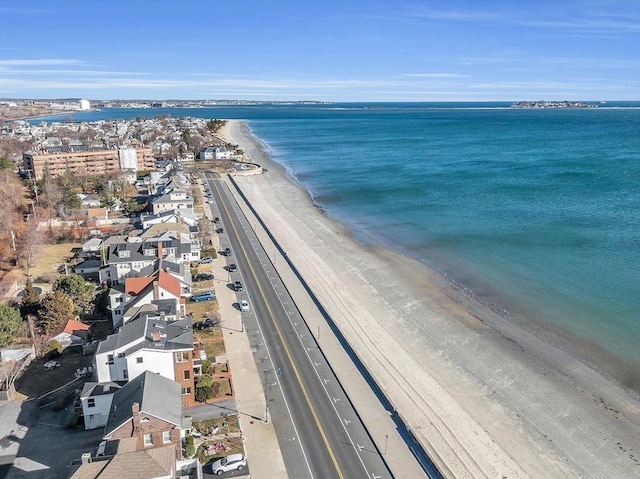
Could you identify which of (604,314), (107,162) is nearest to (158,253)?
(604,314)

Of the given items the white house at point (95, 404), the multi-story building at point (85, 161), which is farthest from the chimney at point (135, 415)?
the multi-story building at point (85, 161)

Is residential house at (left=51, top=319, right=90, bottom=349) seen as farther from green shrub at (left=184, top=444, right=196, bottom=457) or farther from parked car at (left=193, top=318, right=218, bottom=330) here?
green shrub at (left=184, top=444, right=196, bottom=457)

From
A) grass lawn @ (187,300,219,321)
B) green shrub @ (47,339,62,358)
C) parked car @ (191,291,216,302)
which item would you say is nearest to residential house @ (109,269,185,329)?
grass lawn @ (187,300,219,321)

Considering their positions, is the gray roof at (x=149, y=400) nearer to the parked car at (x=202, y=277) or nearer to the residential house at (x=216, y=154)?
the parked car at (x=202, y=277)

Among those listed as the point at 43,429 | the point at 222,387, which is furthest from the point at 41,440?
the point at 222,387

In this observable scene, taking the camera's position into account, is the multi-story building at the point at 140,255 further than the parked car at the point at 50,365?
Yes

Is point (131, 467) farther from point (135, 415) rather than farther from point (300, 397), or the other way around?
point (300, 397)
